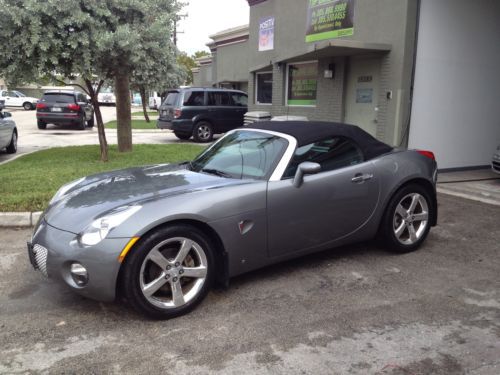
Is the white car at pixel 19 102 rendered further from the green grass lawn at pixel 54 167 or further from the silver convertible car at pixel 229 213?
the silver convertible car at pixel 229 213

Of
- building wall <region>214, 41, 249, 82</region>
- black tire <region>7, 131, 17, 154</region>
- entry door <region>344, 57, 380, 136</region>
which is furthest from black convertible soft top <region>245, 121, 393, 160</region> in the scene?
building wall <region>214, 41, 249, 82</region>

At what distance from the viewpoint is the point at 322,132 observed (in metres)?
4.54

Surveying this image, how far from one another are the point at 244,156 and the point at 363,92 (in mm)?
6676

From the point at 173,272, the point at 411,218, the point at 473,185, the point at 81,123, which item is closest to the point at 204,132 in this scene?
the point at 81,123

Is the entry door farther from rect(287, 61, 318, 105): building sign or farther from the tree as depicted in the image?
the tree

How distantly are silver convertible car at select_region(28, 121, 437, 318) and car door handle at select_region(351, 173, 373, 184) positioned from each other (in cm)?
1

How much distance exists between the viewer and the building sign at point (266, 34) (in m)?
13.8

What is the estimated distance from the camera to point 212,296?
3887 mm

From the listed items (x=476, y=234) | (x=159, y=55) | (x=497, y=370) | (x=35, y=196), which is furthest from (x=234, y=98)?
(x=497, y=370)

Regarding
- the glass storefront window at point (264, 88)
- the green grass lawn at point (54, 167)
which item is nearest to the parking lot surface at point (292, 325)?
the green grass lawn at point (54, 167)

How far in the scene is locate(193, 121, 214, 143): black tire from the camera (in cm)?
1570

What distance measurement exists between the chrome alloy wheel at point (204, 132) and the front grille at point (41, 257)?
487 inches

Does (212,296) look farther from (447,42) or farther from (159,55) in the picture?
(447,42)

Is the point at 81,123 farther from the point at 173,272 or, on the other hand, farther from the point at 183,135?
the point at 173,272
